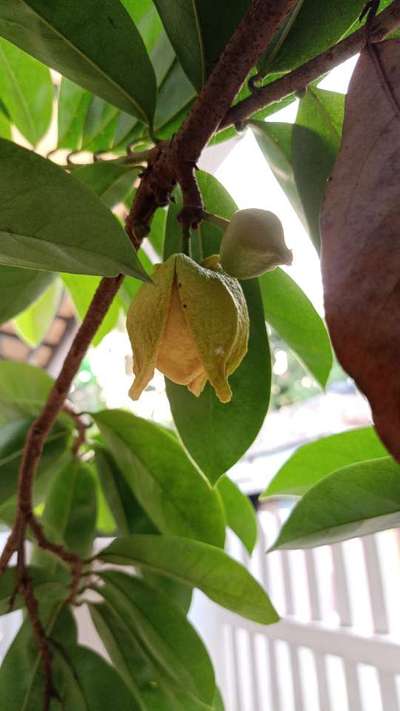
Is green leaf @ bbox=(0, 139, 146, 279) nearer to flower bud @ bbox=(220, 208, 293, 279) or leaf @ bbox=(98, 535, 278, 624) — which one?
flower bud @ bbox=(220, 208, 293, 279)

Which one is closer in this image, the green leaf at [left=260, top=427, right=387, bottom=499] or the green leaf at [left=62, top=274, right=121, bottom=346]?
the green leaf at [left=260, top=427, right=387, bottom=499]

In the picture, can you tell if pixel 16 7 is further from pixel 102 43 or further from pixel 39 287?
pixel 39 287

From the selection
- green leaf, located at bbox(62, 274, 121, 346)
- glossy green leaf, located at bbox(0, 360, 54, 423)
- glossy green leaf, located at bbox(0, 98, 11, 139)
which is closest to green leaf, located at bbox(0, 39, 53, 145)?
glossy green leaf, located at bbox(0, 98, 11, 139)

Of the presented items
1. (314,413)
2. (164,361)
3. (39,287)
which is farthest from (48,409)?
(314,413)

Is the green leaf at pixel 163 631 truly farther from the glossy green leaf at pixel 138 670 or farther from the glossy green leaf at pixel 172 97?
the glossy green leaf at pixel 172 97

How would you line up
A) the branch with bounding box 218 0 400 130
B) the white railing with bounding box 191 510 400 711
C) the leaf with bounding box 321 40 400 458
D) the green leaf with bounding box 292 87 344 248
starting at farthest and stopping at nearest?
the white railing with bounding box 191 510 400 711
the green leaf with bounding box 292 87 344 248
the branch with bounding box 218 0 400 130
the leaf with bounding box 321 40 400 458

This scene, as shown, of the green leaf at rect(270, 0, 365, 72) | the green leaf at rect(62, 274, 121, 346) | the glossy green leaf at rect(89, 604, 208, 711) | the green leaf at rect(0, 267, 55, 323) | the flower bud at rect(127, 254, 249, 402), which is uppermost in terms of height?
the green leaf at rect(62, 274, 121, 346)

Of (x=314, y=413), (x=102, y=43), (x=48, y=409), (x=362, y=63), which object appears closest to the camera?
(x=362, y=63)

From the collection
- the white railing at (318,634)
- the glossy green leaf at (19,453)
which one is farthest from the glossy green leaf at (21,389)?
the white railing at (318,634)
